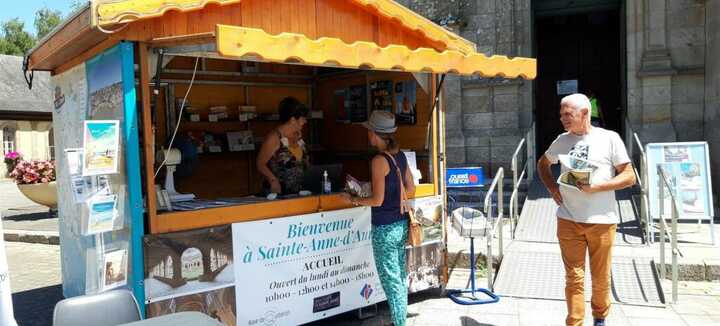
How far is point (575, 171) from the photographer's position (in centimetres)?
386

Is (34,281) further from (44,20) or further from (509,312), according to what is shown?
(44,20)

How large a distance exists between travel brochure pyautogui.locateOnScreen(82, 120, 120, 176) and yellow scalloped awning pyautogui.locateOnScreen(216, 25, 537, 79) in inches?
40.7

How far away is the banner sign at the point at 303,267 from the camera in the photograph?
4160 millimetres

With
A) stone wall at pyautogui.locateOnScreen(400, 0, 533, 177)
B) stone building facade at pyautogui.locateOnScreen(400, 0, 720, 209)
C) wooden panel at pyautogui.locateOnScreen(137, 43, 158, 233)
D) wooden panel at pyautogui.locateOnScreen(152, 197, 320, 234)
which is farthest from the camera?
stone wall at pyautogui.locateOnScreen(400, 0, 533, 177)

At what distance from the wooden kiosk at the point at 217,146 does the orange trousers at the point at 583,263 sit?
5.00 feet

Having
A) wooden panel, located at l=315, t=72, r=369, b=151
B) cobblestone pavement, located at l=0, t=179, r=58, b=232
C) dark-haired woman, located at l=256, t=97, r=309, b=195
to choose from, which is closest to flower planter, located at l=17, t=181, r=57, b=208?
cobblestone pavement, located at l=0, t=179, r=58, b=232

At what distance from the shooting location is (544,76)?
12.0 metres

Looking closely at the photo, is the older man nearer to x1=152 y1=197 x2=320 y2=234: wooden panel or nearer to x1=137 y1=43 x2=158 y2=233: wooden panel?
x1=152 y1=197 x2=320 y2=234: wooden panel

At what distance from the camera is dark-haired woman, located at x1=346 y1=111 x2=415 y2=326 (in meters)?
4.15

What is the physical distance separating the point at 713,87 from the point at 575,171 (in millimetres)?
6112

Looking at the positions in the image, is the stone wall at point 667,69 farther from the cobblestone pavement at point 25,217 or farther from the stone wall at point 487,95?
→ the cobblestone pavement at point 25,217

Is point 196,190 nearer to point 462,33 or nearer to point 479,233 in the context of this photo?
point 479,233

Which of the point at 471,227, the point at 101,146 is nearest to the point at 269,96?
the point at 471,227

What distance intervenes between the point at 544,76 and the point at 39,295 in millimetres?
9962
